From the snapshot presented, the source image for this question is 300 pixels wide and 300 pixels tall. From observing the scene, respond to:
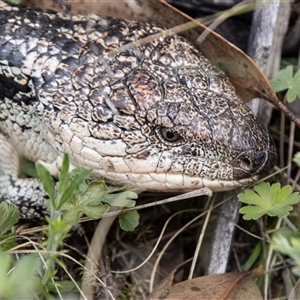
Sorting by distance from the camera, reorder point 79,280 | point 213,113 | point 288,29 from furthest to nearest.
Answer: point 288,29
point 79,280
point 213,113

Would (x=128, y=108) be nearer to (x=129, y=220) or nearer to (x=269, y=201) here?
(x=129, y=220)

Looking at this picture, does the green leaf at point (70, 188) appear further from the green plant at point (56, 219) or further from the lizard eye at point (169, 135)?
the lizard eye at point (169, 135)

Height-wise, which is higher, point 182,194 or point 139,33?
point 139,33

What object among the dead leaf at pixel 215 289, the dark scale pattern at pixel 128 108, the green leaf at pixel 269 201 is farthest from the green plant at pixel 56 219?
the green leaf at pixel 269 201

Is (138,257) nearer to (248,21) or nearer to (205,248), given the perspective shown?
(205,248)

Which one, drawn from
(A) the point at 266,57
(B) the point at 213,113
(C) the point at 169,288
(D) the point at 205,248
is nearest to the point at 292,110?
(A) the point at 266,57

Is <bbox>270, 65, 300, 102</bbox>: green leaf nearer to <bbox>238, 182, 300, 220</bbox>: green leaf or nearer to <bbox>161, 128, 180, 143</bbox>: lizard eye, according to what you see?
<bbox>238, 182, 300, 220</bbox>: green leaf

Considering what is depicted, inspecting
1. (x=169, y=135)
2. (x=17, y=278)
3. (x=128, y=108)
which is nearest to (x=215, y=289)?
(x=169, y=135)
